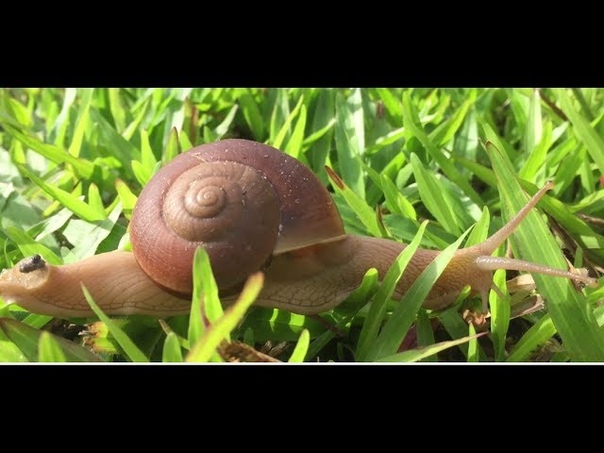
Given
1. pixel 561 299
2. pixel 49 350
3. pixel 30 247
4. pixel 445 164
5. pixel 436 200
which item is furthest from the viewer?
A: pixel 445 164

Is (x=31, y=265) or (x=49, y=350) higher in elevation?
(x=31, y=265)

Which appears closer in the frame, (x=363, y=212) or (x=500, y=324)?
(x=500, y=324)

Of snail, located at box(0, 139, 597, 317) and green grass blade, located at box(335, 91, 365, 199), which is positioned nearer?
snail, located at box(0, 139, 597, 317)

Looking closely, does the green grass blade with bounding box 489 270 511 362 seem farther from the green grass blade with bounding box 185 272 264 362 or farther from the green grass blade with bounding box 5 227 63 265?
the green grass blade with bounding box 5 227 63 265

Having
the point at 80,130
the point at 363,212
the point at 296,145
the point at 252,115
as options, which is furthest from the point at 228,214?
the point at 252,115

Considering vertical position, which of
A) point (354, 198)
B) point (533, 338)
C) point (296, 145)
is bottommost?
point (533, 338)

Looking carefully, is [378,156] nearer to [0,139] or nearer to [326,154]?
[326,154]

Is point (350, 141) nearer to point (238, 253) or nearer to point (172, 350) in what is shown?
point (238, 253)

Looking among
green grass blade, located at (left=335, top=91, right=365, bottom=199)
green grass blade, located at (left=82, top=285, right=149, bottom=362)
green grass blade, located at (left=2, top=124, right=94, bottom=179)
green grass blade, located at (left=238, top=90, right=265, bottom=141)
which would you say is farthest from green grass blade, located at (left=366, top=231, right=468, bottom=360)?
green grass blade, located at (left=238, top=90, right=265, bottom=141)
